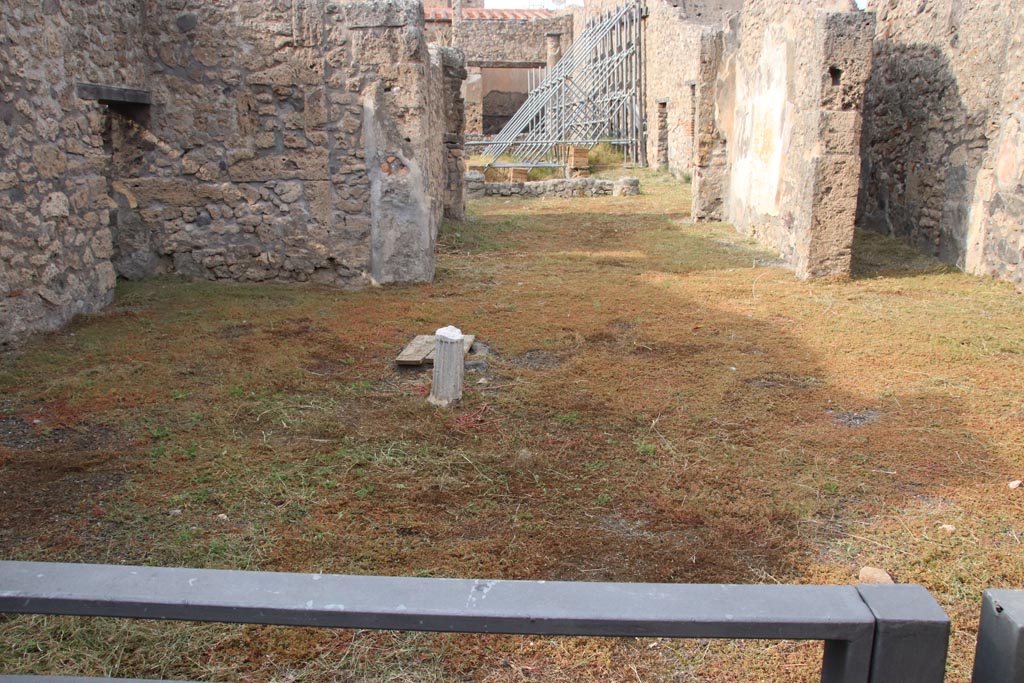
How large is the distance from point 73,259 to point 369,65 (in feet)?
8.79

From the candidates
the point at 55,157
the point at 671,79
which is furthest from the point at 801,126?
the point at 671,79

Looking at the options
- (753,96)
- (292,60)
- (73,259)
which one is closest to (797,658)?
(73,259)

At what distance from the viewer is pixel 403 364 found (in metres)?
5.03

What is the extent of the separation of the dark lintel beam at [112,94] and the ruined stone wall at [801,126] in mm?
5588

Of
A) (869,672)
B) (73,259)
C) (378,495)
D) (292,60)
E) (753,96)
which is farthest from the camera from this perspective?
(753,96)

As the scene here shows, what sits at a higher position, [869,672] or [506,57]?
[506,57]

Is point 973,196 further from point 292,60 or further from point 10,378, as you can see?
point 10,378

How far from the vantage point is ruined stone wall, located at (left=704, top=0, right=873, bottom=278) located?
7113 millimetres

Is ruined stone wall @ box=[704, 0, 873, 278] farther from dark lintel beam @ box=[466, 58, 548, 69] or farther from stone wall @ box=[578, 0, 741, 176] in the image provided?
dark lintel beam @ box=[466, 58, 548, 69]

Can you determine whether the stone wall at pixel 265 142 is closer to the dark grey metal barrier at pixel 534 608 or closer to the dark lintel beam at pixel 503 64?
the dark grey metal barrier at pixel 534 608

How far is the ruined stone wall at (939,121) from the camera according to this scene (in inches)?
285

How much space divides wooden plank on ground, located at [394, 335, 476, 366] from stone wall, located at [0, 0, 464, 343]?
1.85 metres

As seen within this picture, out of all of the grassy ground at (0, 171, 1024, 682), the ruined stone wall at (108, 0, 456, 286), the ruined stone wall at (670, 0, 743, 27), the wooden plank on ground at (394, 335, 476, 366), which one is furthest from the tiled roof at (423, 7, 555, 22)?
the wooden plank on ground at (394, 335, 476, 366)

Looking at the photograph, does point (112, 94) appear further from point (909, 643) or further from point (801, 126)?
point (909, 643)
